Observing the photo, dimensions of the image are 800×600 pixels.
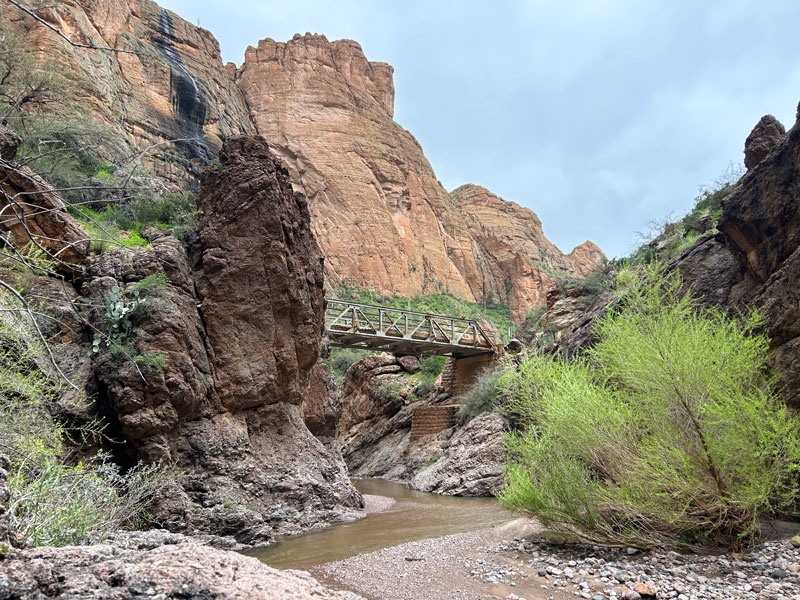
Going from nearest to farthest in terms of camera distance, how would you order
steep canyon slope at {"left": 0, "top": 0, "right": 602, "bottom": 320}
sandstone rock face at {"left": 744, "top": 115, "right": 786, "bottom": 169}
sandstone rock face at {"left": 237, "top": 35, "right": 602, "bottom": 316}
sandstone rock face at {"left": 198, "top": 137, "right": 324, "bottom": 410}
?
1. sandstone rock face at {"left": 198, "top": 137, "right": 324, "bottom": 410}
2. sandstone rock face at {"left": 744, "top": 115, "right": 786, "bottom": 169}
3. steep canyon slope at {"left": 0, "top": 0, "right": 602, "bottom": 320}
4. sandstone rock face at {"left": 237, "top": 35, "right": 602, "bottom": 316}

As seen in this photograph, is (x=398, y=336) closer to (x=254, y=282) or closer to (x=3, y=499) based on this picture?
(x=254, y=282)

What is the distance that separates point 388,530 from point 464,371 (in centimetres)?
1780

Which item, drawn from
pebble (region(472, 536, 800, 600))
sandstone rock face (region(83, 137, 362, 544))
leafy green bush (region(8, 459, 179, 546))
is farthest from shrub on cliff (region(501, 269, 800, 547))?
leafy green bush (region(8, 459, 179, 546))

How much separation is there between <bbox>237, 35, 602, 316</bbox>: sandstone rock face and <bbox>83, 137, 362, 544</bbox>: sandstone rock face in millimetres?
43283

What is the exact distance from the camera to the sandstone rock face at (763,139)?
12.7m

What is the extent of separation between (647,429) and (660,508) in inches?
42.2

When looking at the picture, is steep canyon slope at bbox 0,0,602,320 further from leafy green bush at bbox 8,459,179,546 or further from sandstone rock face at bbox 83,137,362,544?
leafy green bush at bbox 8,459,179,546

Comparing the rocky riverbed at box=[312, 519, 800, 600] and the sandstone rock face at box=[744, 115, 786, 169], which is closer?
the rocky riverbed at box=[312, 519, 800, 600]

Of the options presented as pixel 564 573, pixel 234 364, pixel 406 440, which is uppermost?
pixel 234 364

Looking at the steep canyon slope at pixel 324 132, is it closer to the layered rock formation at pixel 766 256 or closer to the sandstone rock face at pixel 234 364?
the sandstone rock face at pixel 234 364

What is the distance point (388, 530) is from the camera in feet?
37.0

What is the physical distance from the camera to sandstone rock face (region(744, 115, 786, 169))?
41.6 feet

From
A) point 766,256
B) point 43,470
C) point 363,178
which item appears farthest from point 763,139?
point 363,178

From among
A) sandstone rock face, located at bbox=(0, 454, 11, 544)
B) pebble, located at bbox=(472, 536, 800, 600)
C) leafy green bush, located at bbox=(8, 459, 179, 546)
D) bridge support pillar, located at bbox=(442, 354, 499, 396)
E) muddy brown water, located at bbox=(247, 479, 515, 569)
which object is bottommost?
muddy brown water, located at bbox=(247, 479, 515, 569)
